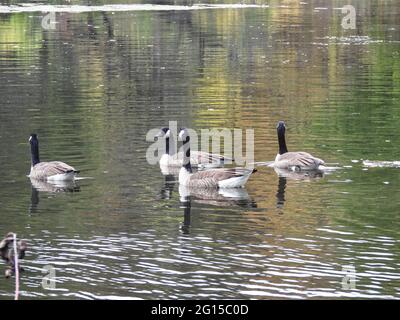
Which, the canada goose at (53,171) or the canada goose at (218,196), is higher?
the canada goose at (53,171)

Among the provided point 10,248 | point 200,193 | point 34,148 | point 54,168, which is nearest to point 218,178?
point 200,193

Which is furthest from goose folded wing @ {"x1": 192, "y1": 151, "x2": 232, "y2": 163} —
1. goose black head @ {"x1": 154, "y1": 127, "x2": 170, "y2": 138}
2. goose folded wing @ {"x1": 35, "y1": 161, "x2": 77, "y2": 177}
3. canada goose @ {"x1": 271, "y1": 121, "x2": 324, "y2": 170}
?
goose folded wing @ {"x1": 35, "y1": 161, "x2": 77, "y2": 177}

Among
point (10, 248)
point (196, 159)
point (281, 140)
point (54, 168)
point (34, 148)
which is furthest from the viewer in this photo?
point (281, 140)

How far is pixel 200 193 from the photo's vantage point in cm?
2406

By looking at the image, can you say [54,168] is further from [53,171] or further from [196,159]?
[196,159]

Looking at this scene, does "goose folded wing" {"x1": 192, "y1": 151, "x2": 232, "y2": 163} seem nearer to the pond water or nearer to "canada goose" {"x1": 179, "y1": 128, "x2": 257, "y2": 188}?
the pond water

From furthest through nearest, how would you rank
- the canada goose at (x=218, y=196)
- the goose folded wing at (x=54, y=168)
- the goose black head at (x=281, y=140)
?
the goose black head at (x=281, y=140) < the goose folded wing at (x=54, y=168) < the canada goose at (x=218, y=196)

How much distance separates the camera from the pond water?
57.4 ft

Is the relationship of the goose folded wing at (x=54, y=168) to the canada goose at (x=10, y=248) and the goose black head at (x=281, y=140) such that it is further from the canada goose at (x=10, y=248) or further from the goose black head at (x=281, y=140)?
the canada goose at (x=10, y=248)

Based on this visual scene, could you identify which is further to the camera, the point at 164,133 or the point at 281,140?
the point at 164,133

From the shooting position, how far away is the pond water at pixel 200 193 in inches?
689

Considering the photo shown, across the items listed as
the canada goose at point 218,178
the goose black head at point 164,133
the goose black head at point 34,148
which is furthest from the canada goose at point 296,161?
the goose black head at point 34,148

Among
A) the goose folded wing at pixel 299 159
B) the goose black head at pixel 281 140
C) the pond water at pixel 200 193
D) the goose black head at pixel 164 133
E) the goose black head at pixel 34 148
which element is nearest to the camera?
the pond water at pixel 200 193
